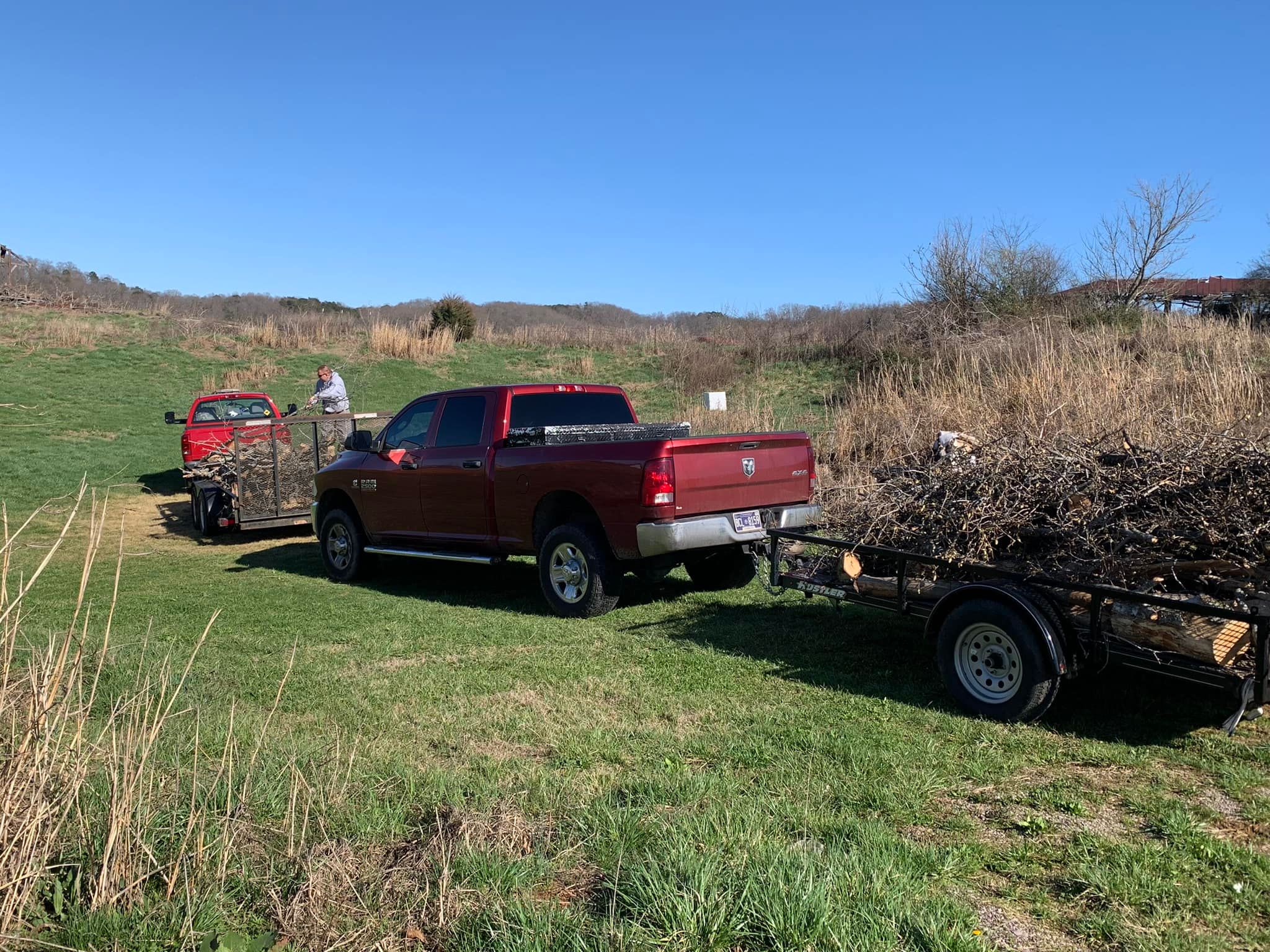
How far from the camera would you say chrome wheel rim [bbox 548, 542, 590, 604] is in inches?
327

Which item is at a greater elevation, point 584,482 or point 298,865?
point 584,482

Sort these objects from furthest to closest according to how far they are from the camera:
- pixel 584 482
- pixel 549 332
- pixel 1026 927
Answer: pixel 549 332 → pixel 584 482 → pixel 1026 927

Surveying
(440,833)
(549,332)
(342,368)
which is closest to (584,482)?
(440,833)

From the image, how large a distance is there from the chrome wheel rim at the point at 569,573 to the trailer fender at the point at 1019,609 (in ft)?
10.8

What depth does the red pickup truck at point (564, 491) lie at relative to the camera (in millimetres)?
7824

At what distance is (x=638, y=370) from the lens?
112 feet

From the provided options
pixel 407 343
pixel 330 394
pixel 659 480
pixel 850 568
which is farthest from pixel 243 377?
pixel 850 568

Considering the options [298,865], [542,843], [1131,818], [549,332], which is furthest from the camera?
[549,332]

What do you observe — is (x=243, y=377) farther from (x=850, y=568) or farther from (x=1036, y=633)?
(x=1036, y=633)

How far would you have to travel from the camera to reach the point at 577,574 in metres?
8.36

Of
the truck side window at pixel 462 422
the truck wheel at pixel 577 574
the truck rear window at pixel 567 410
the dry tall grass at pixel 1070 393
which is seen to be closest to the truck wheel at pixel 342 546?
the truck side window at pixel 462 422

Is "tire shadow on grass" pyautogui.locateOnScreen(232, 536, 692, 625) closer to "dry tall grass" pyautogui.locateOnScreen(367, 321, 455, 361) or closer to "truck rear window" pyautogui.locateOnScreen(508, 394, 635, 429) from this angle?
"truck rear window" pyautogui.locateOnScreen(508, 394, 635, 429)

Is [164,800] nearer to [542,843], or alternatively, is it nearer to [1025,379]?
[542,843]

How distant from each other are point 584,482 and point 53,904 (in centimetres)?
525
